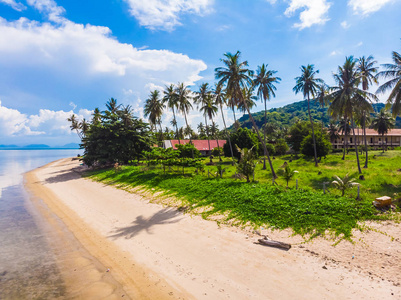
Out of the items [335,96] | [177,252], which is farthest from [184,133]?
[177,252]

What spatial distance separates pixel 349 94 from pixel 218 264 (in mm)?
26110

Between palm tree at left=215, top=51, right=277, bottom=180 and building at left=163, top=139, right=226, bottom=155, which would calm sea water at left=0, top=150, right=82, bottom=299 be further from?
building at left=163, top=139, right=226, bottom=155

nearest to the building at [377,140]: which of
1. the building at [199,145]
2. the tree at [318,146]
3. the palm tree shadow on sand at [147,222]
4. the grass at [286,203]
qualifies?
the tree at [318,146]

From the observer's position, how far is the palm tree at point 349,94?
2419cm

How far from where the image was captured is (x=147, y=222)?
12.5m

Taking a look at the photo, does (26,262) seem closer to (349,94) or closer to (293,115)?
(349,94)

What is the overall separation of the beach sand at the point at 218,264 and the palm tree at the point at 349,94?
1977 centimetres

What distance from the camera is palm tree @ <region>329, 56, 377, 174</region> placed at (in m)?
24.2

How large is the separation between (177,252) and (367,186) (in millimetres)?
15363

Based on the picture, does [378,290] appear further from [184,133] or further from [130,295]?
[184,133]

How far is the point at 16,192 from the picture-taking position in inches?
950

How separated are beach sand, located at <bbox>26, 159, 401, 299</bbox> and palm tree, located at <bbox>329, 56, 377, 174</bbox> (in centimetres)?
1977

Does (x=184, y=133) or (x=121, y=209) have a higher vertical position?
(x=184, y=133)

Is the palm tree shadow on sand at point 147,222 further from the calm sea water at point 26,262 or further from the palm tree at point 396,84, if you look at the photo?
the palm tree at point 396,84
